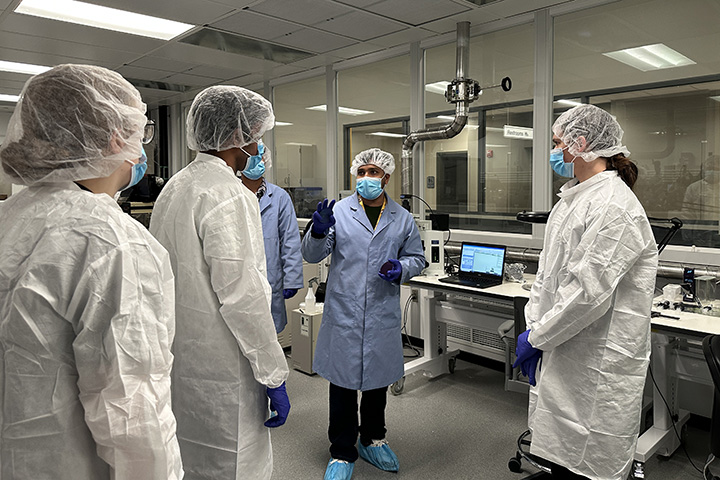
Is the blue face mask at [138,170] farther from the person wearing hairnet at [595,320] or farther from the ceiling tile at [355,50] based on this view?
the ceiling tile at [355,50]

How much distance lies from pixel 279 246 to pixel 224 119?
1.53m

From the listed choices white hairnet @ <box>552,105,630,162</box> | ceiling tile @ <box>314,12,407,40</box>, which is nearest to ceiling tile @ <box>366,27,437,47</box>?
ceiling tile @ <box>314,12,407,40</box>

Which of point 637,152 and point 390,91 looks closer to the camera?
point 637,152

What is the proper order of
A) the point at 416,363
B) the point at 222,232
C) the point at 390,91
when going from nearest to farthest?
1. the point at 222,232
2. the point at 416,363
3. the point at 390,91

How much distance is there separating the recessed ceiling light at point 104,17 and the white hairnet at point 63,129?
2.82m

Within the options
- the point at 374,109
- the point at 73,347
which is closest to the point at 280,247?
the point at 73,347

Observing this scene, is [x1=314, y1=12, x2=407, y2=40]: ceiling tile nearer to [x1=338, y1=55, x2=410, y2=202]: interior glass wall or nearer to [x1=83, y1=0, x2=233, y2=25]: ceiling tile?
[x1=338, y1=55, x2=410, y2=202]: interior glass wall

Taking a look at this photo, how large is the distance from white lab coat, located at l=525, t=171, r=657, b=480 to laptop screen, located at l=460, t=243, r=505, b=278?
1.47 metres

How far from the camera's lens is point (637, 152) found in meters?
3.17

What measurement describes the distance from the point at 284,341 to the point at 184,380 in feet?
8.63

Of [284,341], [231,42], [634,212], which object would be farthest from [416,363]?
[231,42]

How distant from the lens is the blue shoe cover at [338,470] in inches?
86.5

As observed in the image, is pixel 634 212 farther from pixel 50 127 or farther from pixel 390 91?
pixel 390 91

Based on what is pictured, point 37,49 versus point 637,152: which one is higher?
point 37,49
